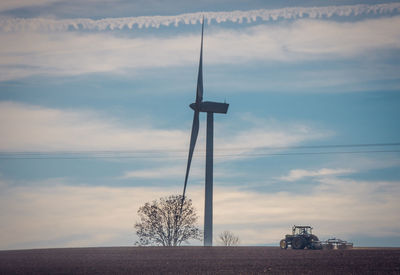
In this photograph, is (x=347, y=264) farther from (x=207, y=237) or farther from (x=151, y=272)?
(x=207, y=237)

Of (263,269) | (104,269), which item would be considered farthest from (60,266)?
(263,269)

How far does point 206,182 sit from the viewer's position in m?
90.6

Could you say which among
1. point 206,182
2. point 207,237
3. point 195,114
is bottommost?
point 207,237

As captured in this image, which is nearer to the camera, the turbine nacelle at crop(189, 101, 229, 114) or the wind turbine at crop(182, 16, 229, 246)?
the wind turbine at crop(182, 16, 229, 246)

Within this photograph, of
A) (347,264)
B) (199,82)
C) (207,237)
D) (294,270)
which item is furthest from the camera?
(199,82)

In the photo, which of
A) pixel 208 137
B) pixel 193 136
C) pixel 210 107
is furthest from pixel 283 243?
pixel 210 107

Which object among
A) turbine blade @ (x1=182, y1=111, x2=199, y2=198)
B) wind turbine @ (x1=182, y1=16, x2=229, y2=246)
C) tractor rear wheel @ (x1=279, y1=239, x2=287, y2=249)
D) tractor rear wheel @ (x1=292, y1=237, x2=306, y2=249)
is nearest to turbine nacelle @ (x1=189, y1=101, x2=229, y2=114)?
wind turbine @ (x1=182, y1=16, x2=229, y2=246)

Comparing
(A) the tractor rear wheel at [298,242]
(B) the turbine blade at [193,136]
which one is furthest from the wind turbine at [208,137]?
(A) the tractor rear wheel at [298,242]

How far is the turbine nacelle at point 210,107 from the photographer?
320 ft

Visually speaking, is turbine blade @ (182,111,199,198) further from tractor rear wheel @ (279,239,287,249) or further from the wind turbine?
tractor rear wheel @ (279,239,287,249)

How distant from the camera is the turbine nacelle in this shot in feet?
320

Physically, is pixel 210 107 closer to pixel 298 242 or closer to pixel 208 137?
pixel 208 137

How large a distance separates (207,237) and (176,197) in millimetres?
43345

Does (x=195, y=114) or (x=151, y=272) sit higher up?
(x=195, y=114)
